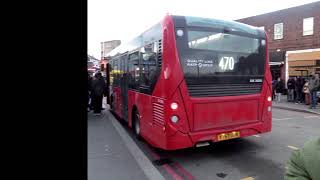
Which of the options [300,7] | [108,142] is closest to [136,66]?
[108,142]

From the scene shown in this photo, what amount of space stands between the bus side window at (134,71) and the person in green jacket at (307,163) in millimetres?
5982

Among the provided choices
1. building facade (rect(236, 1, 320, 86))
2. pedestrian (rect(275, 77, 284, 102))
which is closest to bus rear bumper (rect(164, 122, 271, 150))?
pedestrian (rect(275, 77, 284, 102))

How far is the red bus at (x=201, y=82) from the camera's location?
5648 mm

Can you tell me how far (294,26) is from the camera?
24.1m

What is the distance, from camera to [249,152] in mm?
6523

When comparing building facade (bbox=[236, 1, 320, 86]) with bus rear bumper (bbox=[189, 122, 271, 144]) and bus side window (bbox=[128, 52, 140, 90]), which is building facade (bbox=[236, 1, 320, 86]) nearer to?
bus side window (bbox=[128, 52, 140, 90])

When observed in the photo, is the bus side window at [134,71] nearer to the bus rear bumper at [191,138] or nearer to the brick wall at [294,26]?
the bus rear bumper at [191,138]

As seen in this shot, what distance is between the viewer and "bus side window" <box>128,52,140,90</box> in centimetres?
760

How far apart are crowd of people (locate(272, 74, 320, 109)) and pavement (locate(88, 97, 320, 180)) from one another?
7185 mm

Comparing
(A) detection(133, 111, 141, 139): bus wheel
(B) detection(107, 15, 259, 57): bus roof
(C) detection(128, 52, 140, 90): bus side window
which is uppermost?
(B) detection(107, 15, 259, 57): bus roof

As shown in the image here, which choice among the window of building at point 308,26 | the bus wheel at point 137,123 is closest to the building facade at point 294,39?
the window of building at point 308,26

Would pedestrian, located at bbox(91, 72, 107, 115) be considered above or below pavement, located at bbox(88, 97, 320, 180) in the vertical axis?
above

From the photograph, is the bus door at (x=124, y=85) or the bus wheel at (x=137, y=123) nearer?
the bus wheel at (x=137, y=123)
